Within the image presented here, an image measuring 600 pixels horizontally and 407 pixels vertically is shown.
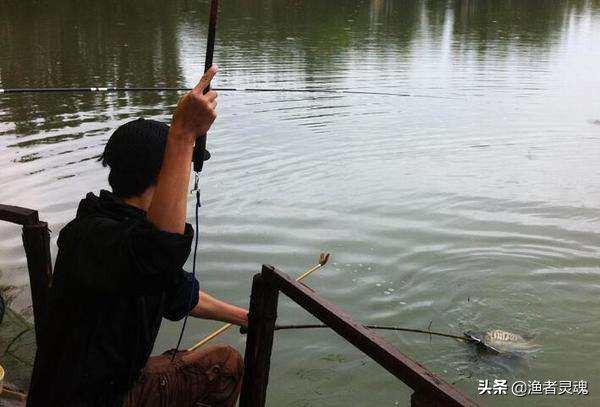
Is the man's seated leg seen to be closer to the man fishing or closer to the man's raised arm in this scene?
the man fishing

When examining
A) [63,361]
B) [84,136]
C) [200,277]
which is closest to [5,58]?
[84,136]

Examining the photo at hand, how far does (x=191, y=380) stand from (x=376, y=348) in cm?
118

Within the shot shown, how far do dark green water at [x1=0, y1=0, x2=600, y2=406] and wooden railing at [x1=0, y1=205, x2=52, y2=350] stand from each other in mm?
1822

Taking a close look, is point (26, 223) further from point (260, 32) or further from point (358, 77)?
point (260, 32)

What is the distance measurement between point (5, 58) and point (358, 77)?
1122cm

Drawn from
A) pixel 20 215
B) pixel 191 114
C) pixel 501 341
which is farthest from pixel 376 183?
pixel 191 114

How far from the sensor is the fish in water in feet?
18.1

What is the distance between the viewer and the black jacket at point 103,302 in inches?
84.4

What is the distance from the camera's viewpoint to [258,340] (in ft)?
9.79

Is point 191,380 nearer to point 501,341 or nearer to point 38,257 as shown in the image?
point 38,257

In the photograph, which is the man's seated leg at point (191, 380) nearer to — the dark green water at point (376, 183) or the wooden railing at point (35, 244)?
the wooden railing at point (35, 244)

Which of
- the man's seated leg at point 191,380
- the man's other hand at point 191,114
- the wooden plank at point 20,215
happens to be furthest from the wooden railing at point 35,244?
the man's other hand at point 191,114

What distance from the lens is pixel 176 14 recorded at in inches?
1368

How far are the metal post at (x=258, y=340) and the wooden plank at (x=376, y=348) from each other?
102 mm
